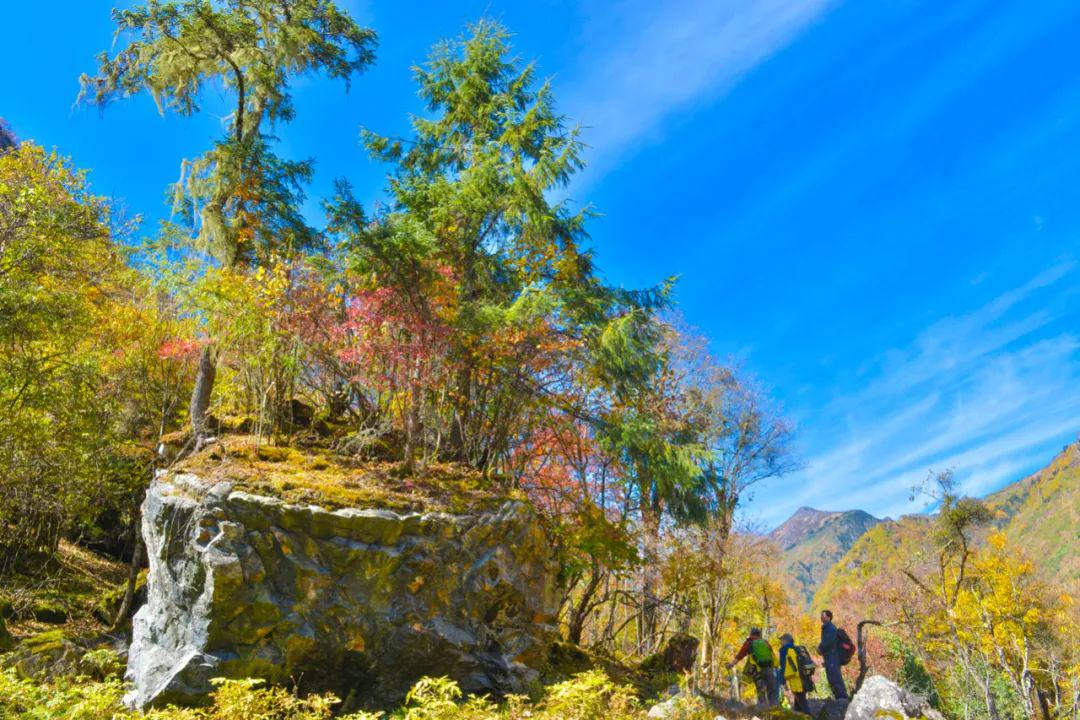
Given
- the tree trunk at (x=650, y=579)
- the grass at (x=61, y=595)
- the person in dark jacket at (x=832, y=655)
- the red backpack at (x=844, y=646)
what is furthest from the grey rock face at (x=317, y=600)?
the red backpack at (x=844, y=646)

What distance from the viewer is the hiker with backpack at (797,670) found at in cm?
971

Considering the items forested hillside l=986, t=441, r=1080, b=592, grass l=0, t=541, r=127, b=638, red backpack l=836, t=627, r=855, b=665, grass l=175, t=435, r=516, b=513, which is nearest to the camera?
grass l=175, t=435, r=516, b=513

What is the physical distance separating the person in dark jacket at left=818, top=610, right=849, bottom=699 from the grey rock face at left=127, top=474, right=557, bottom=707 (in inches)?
243

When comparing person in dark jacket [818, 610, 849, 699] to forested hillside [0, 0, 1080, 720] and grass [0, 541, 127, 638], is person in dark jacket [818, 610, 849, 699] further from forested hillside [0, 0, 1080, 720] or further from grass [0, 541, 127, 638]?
grass [0, 541, 127, 638]

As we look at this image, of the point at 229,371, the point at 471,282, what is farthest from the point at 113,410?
the point at 471,282

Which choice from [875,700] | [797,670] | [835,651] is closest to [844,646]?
[835,651]

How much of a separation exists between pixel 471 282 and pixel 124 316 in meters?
6.38

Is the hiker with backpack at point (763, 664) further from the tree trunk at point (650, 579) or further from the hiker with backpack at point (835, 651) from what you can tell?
the tree trunk at point (650, 579)

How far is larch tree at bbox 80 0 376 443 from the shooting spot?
9.80 meters

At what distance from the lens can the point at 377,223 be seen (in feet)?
27.0

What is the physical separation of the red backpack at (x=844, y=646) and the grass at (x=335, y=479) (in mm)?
7069

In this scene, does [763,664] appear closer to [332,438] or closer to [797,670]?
[797,670]

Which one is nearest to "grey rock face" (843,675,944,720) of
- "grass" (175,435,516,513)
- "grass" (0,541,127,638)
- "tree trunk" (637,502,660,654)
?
"tree trunk" (637,502,660,654)

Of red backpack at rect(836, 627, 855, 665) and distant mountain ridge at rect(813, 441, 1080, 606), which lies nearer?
red backpack at rect(836, 627, 855, 665)
